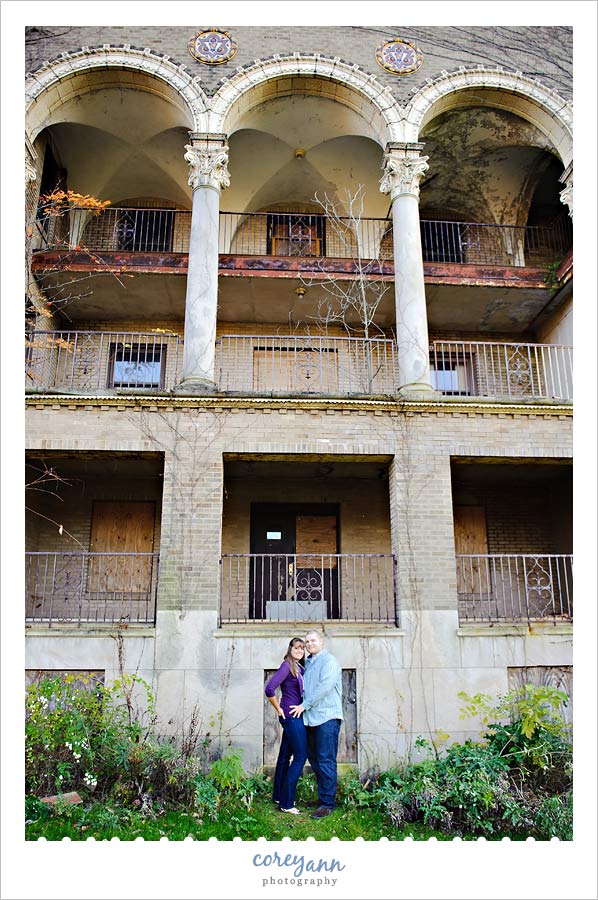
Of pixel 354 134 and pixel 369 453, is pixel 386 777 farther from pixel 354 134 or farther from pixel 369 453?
pixel 354 134

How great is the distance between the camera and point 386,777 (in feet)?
25.9

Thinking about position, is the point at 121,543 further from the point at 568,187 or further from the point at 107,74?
the point at 568,187

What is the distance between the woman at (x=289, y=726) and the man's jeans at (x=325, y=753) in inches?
6.5

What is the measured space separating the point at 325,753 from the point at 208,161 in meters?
10.0

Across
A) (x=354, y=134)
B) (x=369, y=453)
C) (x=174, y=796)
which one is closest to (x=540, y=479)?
(x=369, y=453)

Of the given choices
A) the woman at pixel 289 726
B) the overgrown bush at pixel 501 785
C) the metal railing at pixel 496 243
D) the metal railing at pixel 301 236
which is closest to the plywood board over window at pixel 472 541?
the overgrown bush at pixel 501 785

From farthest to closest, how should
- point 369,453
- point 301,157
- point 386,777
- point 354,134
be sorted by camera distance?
point 301,157 < point 354,134 < point 369,453 < point 386,777

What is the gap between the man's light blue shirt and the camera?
6797mm

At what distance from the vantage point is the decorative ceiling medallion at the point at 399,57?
40.8 ft

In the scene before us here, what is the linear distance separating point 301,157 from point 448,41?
3843mm

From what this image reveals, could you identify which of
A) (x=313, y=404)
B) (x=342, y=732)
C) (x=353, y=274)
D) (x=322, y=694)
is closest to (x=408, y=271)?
(x=353, y=274)

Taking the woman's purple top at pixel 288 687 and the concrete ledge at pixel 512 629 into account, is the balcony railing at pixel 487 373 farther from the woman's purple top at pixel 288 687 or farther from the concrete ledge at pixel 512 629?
the woman's purple top at pixel 288 687

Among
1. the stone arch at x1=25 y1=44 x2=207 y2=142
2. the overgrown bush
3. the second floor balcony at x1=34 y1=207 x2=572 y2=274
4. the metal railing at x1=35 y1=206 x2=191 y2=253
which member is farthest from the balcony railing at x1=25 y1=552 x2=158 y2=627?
the stone arch at x1=25 y1=44 x2=207 y2=142

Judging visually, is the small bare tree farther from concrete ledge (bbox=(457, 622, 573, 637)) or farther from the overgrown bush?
the overgrown bush
